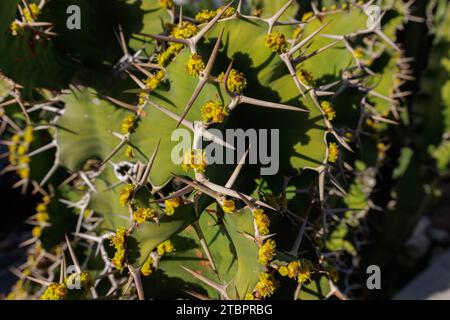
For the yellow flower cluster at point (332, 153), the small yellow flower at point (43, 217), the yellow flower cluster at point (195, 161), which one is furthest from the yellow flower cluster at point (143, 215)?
the small yellow flower at point (43, 217)

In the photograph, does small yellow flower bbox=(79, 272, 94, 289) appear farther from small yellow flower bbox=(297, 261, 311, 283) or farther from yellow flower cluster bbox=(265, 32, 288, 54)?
yellow flower cluster bbox=(265, 32, 288, 54)

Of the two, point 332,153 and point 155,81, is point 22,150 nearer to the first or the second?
point 155,81

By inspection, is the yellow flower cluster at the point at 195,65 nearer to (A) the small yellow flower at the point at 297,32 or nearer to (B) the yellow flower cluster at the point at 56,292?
(A) the small yellow flower at the point at 297,32

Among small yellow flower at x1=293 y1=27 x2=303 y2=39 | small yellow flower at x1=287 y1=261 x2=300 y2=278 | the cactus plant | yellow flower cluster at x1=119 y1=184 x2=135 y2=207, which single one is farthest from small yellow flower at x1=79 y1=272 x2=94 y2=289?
small yellow flower at x1=293 y1=27 x2=303 y2=39

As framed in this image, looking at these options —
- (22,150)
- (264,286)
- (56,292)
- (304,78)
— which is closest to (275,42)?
(304,78)
